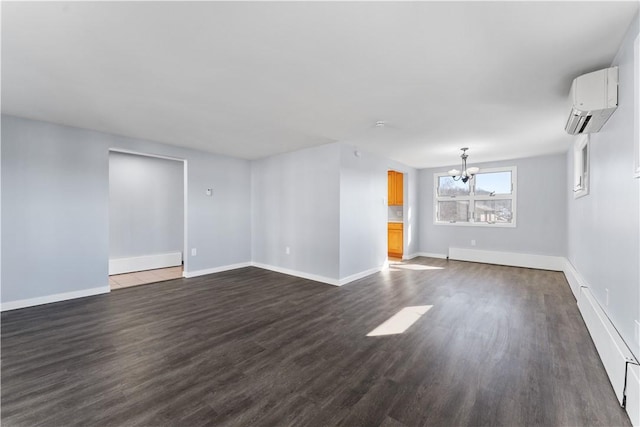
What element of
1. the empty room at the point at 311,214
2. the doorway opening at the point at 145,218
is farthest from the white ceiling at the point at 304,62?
the doorway opening at the point at 145,218

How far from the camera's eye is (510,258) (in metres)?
5.88

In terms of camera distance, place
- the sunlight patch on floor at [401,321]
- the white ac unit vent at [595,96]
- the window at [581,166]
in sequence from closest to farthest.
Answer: the white ac unit vent at [595,96] < the sunlight patch on floor at [401,321] < the window at [581,166]

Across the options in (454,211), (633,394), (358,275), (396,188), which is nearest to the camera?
(633,394)

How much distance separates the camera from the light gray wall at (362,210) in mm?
4547

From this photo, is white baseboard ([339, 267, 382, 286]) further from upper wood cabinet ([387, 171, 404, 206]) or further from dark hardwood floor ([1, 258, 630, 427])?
upper wood cabinet ([387, 171, 404, 206])

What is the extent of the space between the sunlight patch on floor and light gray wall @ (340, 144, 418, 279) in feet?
4.58

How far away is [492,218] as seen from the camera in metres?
6.21

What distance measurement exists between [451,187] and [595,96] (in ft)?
16.0

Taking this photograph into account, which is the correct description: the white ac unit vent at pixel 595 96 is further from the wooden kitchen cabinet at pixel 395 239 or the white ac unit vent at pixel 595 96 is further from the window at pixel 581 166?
the wooden kitchen cabinet at pixel 395 239

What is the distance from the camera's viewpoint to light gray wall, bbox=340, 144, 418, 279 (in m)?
4.55

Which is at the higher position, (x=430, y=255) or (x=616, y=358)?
(x=616, y=358)

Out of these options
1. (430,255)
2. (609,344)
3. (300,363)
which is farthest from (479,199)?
(300,363)

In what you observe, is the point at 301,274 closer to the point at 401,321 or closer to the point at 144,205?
the point at 401,321

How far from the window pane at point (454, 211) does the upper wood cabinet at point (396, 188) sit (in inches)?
40.9
